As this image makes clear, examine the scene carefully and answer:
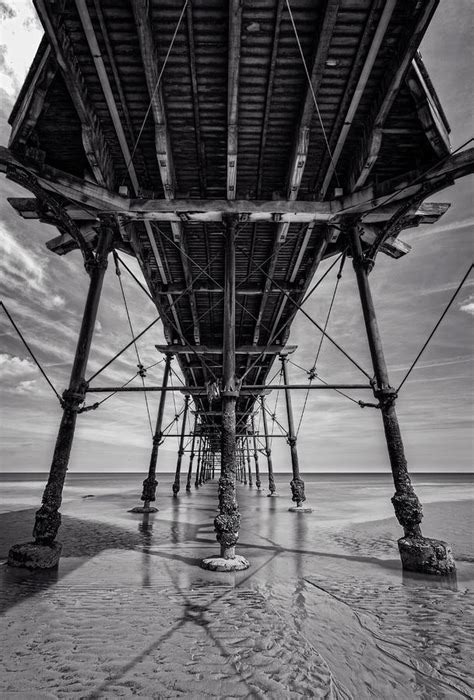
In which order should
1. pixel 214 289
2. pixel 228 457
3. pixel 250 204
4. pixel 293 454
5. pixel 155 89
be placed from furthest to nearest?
1. pixel 293 454
2. pixel 214 289
3. pixel 250 204
4. pixel 228 457
5. pixel 155 89

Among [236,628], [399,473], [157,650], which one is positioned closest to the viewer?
[157,650]

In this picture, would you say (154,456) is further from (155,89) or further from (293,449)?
(155,89)

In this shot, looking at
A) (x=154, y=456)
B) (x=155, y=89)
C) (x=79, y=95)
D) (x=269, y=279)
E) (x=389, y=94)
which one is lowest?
(x=154, y=456)

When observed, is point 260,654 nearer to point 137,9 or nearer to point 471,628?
point 471,628

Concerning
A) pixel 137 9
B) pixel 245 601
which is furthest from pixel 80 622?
pixel 137 9

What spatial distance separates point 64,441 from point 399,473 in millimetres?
4830

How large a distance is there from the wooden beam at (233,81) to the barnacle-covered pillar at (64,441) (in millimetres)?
2326

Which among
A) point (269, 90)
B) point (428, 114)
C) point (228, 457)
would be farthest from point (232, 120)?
point (228, 457)

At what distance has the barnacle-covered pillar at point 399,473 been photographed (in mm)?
4531

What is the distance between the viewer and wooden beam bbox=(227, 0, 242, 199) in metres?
3.57

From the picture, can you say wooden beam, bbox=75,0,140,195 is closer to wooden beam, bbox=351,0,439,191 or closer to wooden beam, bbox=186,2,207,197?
wooden beam, bbox=186,2,207,197

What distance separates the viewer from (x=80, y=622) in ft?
9.71

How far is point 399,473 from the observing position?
504 centimetres

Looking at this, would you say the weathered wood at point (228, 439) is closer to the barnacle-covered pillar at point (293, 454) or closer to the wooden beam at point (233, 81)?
the wooden beam at point (233, 81)
